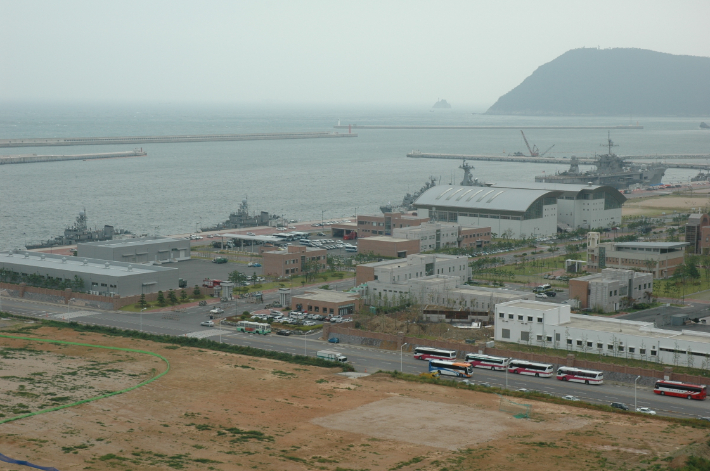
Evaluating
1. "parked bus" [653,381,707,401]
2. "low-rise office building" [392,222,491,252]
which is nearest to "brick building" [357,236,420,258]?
"low-rise office building" [392,222,491,252]

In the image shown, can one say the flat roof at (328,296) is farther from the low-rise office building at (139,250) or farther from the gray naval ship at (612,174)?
the gray naval ship at (612,174)

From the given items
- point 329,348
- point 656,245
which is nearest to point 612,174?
point 656,245

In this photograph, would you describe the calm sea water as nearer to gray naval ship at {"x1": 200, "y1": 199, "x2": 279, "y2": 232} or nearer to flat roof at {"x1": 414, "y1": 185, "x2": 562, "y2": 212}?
gray naval ship at {"x1": 200, "y1": 199, "x2": 279, "y2": 232}

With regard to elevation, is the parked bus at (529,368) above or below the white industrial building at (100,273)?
below

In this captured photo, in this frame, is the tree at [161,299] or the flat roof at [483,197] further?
the flat roof at [483,197]

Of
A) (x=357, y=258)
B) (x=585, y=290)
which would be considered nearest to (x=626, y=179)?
(x=357, y=258)

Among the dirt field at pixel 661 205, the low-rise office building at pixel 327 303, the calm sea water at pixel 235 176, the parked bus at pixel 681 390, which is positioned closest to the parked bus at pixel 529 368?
the parked bus at pixel 681 390

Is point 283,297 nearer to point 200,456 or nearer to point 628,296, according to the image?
point 628,296
